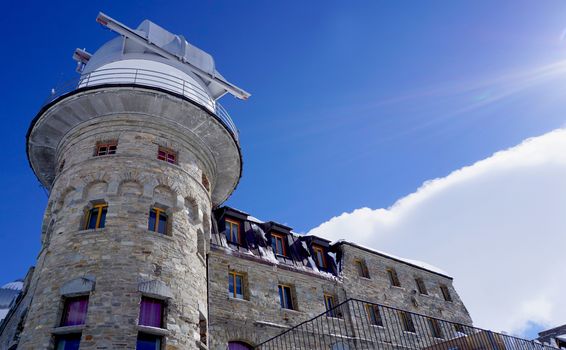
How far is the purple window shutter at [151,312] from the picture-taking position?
1206 cm

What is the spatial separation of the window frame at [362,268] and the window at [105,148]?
1408 centimetres

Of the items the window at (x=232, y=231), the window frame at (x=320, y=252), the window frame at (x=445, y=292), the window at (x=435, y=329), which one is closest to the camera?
the window at (x=232, y=231)

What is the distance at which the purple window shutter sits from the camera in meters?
12.1

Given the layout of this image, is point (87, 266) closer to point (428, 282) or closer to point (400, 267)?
point (400, 267)

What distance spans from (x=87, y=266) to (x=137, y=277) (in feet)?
4.96

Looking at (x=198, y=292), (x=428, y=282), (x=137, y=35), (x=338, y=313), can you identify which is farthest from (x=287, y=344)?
(x=137, y=35)

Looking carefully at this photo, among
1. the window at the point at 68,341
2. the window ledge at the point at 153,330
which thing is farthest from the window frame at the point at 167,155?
the window at the point at 68,341

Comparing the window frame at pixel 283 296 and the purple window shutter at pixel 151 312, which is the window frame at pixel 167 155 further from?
the window frame at pixel 283 296

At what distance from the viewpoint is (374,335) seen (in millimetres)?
20016

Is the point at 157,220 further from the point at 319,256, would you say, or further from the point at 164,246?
the point at 319,256

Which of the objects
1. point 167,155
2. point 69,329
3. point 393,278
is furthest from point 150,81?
point 393,278

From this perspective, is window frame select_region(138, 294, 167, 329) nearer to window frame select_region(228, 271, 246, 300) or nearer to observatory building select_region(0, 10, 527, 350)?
observatory building select_region(0, 10, 527, 350)

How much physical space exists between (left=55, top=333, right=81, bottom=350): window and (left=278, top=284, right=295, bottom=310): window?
8.88 metres

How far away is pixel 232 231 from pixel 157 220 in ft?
18.5
